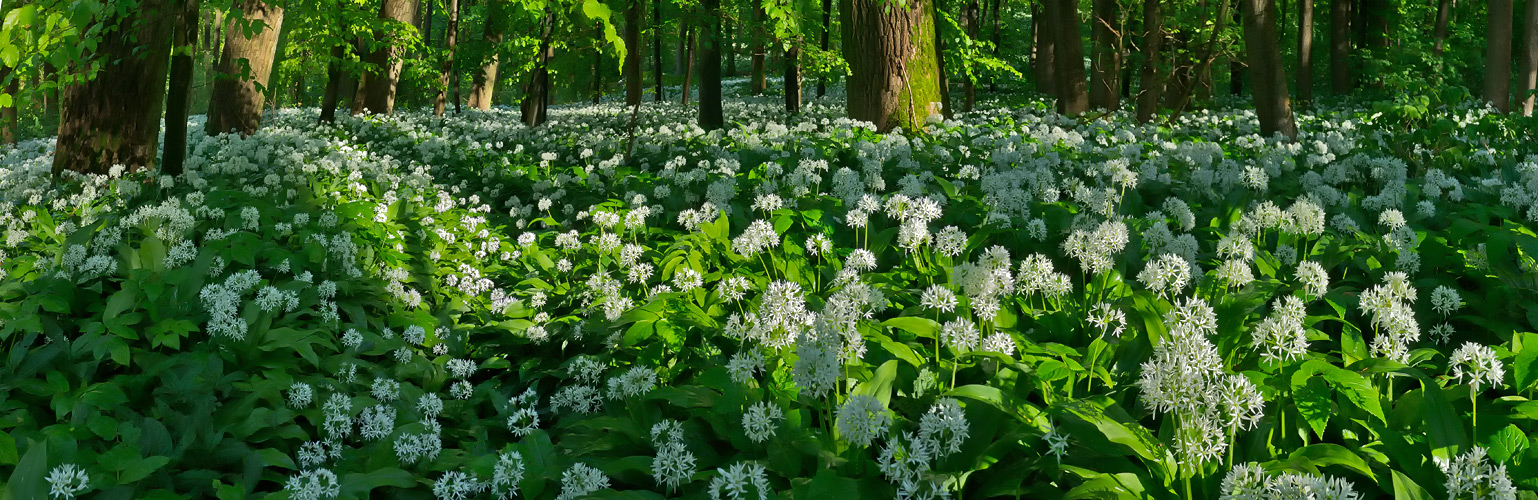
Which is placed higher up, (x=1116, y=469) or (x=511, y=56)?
(x=511, y=56)

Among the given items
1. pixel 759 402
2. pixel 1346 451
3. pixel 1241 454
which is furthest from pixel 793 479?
pixel 1346 451

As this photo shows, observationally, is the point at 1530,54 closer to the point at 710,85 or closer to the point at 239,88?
the point at 710,85

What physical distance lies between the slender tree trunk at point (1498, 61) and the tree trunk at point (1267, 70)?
15.3 ft

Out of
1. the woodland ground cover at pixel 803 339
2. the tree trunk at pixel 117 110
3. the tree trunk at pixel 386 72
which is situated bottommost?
the woodland ground cover at pixel 803 339

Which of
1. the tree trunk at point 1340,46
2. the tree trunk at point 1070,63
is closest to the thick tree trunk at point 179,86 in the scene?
the tree trunk at point 1070,63

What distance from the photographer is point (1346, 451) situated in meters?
2.24

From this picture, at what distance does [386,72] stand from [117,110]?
366 inches

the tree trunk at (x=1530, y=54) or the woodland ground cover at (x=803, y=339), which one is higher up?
the tree trunk at (x=1530, y=54)

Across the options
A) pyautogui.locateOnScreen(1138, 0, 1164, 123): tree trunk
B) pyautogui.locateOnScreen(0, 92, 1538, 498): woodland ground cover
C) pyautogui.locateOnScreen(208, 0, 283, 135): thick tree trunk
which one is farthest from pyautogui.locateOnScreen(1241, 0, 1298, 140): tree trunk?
pyautogui.locateOnScreen(208, 0, 283, 135): thick tree trunk

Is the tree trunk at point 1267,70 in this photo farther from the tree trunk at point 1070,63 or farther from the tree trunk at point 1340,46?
the tree trunk at point 1340,46

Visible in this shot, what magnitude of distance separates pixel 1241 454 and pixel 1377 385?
0.59 m

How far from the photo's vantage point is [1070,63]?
13391 mm

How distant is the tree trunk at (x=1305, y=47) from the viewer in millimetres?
13734

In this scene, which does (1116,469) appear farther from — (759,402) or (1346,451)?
(759,402)
